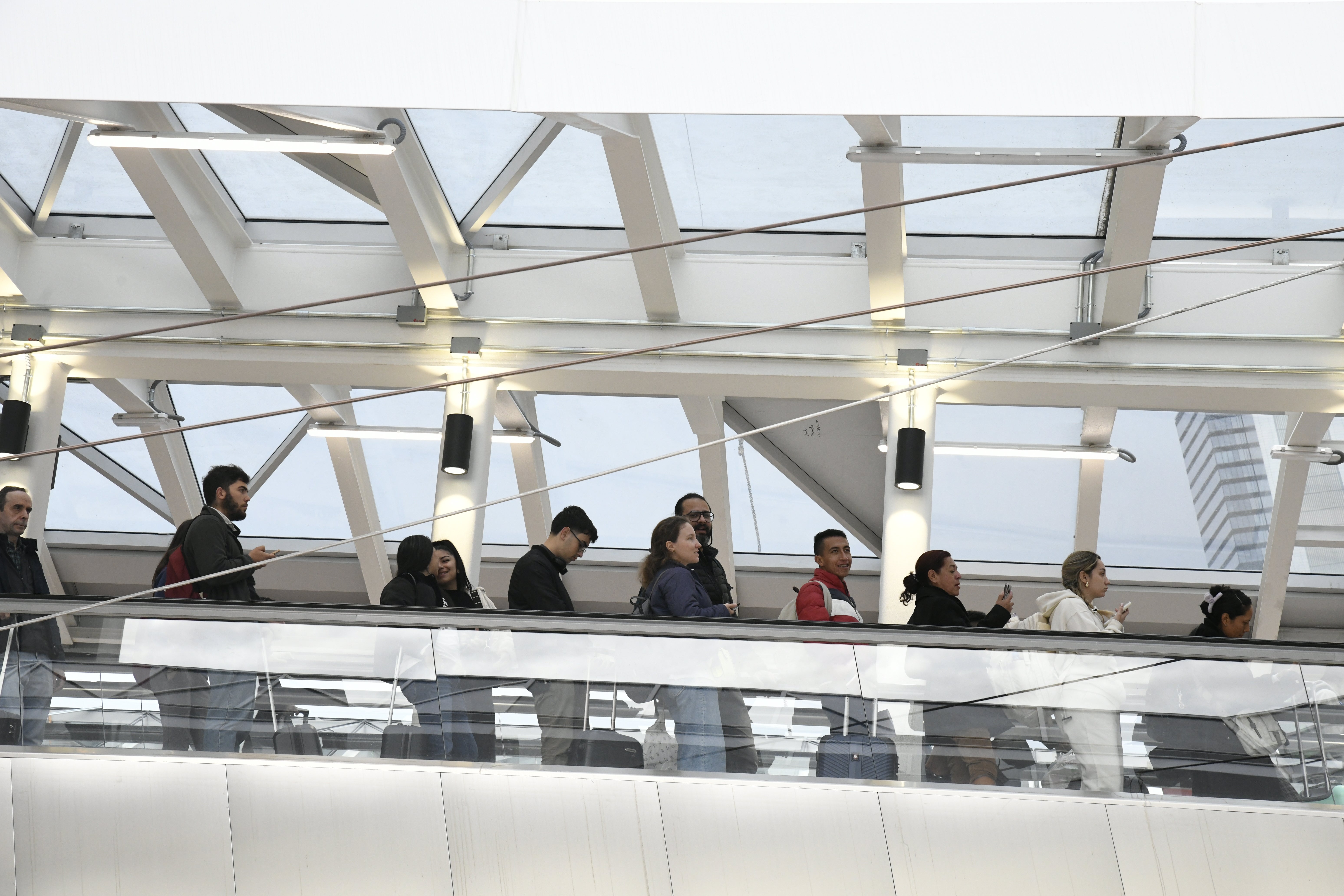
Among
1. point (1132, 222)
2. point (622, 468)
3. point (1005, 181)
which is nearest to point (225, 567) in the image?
point (622, 468)

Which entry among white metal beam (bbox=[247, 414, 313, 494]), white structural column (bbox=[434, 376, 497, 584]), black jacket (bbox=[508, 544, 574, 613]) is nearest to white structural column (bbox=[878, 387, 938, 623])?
white structural column (bbox=[434, 376, 497, 584])

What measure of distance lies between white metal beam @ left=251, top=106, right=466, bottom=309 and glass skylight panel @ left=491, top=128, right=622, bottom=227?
0.60 m

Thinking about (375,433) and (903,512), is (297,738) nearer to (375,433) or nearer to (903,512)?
(903,512)

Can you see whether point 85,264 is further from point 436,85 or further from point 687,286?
point 436,85

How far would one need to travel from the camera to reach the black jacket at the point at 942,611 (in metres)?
8.09

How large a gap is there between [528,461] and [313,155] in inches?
209

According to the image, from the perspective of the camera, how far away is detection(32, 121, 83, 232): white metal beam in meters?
11.6

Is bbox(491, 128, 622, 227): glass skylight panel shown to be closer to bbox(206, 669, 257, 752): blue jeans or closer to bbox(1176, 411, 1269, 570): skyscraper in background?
bbox(206, 669, 257, 752): blue jeans

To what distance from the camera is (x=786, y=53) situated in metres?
5.77

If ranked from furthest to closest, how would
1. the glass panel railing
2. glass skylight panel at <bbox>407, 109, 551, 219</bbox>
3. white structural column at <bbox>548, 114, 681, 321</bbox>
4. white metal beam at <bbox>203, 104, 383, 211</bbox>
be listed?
1. glass skylight panel at <bbox>407, 109, 551, 219</bbox>
2. white metal beam at <bbox>203, 104, 383, 211</bbox>
3. white structural column at <bbox>548, 114, 681, 321</bbox>
4. the glass panel railing

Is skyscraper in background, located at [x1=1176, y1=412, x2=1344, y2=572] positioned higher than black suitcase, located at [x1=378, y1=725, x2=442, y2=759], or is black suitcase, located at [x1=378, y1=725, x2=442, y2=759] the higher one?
skyscraper in background, located at [x1=1176, y1=412, x2=1344, y2=572]

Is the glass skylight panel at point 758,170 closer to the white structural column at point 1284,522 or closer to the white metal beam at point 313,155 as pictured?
the white metal beam at point 313,155

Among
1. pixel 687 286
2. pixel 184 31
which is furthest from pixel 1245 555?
pixel 184 31

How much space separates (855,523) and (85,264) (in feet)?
28.6
